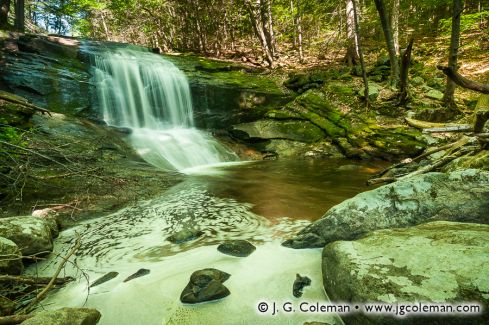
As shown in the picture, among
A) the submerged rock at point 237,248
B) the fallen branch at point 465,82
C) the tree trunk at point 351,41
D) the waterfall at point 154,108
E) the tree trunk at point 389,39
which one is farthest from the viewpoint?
the tree trunk at point 351,41

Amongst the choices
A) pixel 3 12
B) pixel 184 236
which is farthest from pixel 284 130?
pixel 3 12

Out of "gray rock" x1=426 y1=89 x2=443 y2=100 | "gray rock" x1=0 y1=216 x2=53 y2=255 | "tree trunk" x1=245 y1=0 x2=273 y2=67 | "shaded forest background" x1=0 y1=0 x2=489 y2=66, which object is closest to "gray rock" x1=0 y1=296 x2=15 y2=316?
"gray rock" x1=0 y1=216 x2=53 y2=255

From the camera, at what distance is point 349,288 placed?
249cm

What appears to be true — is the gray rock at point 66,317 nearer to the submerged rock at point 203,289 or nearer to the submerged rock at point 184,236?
the submerged rock at point 203,289

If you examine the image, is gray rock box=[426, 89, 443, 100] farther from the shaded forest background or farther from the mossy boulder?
the shaded forest background

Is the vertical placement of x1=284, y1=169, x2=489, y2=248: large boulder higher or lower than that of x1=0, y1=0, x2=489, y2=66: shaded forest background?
lower

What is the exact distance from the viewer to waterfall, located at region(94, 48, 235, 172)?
11.8 meters

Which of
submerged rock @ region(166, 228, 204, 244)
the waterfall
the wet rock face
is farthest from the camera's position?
the waterfall

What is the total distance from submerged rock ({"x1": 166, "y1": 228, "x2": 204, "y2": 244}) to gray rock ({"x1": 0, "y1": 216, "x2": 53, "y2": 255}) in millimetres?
1716

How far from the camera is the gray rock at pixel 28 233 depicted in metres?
4.02

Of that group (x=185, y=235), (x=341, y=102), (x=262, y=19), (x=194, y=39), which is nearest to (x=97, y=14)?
(x=194, y=39)

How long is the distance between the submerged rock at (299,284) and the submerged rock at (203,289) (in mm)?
672

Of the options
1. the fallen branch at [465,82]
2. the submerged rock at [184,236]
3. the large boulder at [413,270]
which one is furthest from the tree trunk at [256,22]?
the large boulder at [413,270]

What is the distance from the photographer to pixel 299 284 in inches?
121
